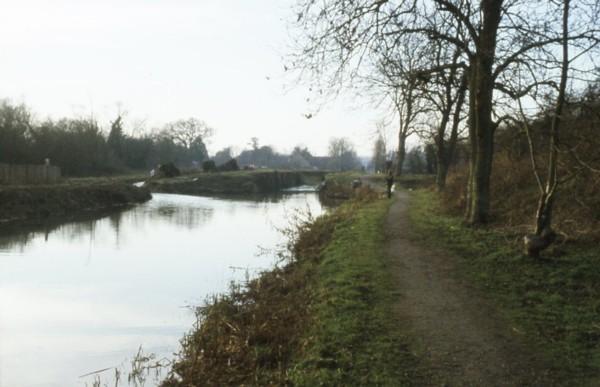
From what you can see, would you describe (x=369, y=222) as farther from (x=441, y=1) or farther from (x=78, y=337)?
(x=78, y=337)

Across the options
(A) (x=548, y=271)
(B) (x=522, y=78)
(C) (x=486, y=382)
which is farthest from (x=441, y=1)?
(C) (x=486, y=382)

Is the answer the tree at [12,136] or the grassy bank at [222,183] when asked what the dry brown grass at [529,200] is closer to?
the tree at [12,136]

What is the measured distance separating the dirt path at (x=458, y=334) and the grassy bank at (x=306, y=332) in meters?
0.31

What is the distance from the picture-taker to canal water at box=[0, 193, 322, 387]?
895 cm

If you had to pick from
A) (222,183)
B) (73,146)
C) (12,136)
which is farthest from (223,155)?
(12,136)

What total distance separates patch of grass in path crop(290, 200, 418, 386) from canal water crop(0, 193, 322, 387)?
8.62ft

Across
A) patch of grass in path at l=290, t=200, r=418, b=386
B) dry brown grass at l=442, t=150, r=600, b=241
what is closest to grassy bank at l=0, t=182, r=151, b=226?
patch of grass in path at l=290, t=200, r=418, b=386

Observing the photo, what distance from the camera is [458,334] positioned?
7.23 m

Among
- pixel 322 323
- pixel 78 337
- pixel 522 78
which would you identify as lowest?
pixel 78 337

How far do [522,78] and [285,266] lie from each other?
7.39 meters

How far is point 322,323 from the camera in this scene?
798 cm

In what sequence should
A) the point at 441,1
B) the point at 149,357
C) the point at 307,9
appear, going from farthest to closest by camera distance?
1. the point at 441,1
2. the point at 307,9
3. the point at 149,357

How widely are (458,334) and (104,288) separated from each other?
9.32m

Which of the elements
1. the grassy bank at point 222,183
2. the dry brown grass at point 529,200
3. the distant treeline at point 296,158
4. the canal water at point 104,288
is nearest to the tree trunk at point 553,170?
the dry brown grass at point 529,200
